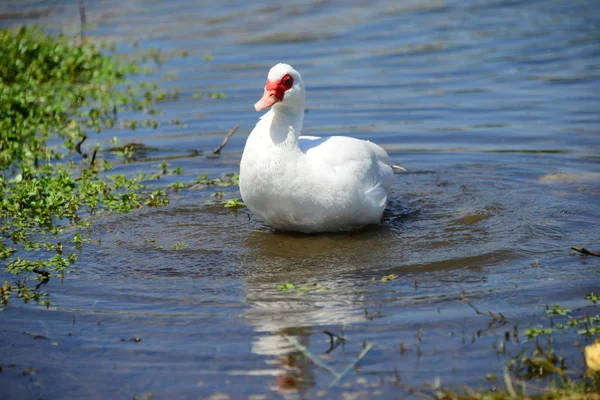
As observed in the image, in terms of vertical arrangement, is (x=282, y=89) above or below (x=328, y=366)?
above

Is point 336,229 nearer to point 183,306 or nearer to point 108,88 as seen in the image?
point 183,306

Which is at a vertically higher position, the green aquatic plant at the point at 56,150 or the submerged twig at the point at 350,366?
the green aquatic plant at the point at 56,150

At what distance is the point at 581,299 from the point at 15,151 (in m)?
5.97

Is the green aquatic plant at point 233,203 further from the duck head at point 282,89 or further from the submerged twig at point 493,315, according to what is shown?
the submerged twig at point 493,315

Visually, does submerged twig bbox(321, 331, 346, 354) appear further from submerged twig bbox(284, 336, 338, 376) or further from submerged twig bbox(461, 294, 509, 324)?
submerged twig bbox(461, 294, 509, 324)

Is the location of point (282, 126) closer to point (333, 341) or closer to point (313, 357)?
point (333, 341)

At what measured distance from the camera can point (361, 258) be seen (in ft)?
20.6

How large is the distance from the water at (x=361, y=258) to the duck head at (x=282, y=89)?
3.49ft

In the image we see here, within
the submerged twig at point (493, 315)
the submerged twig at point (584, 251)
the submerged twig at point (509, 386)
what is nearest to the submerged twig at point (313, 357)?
the submerged twig at point (509, 386)

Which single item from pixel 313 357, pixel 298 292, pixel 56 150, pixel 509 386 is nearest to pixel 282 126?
pixel 298 292

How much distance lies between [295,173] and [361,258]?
30.2 inches

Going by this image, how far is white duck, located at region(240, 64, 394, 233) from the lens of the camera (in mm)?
6371

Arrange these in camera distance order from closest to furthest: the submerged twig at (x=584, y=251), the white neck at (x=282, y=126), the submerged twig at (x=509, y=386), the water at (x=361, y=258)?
1. the submerged twig at (x=509, y=386)
2. the water at (x=361, y=258)
3. the submerged twig at (x=584, y=251)
4. the white neck at (x=282, y=126)

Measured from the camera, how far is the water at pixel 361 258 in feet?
15.2
